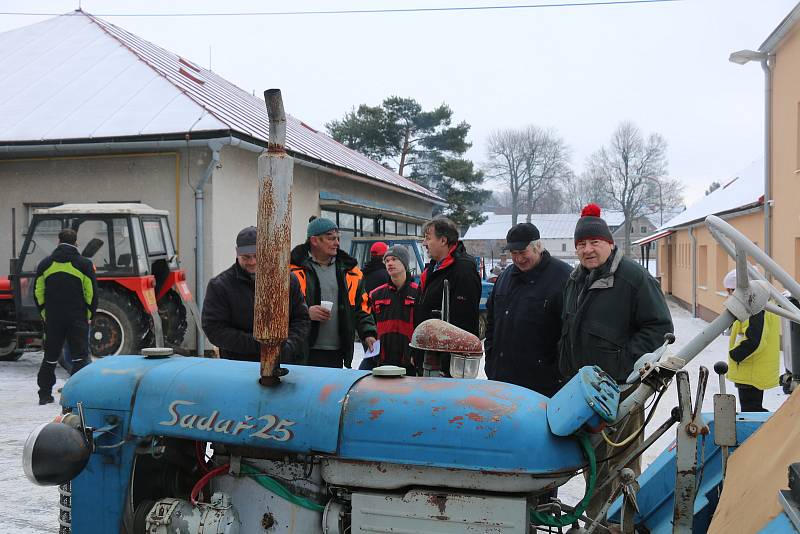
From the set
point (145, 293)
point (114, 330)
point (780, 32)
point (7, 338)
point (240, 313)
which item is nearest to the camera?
point (240, 313)

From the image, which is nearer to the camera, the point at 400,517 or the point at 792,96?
the point at 400,517

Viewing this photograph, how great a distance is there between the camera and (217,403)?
90.9 inches

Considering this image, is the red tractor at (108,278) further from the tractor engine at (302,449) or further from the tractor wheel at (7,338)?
the tractor engine at (302,449)

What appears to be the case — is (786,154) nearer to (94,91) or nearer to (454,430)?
(94,91)

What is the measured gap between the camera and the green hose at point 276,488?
2297 mm

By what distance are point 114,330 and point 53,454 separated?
21.6ft

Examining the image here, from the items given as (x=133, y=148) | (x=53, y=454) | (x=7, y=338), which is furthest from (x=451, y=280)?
(x=133, y=148)

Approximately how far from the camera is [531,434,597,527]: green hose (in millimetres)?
2082

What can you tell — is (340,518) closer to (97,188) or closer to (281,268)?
(281,268)

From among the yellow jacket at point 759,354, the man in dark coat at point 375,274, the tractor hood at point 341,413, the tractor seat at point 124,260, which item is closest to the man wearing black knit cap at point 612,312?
the tractor hood at point 341,413

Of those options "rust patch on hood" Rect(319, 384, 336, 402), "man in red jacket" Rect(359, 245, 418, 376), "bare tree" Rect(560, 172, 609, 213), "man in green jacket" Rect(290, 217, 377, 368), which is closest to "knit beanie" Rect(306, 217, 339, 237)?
"man in green jacket" Rect(290, 217, 377, 368)

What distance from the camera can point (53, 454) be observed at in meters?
2.13

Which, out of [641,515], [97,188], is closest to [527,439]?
[641,515]

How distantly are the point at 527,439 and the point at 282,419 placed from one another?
2.44 ft
